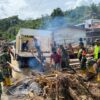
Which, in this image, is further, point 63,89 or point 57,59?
point 57,59

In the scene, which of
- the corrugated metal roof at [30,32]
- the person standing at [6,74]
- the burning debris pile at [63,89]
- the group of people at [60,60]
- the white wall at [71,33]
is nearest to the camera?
the burning debris pile at [63,89]

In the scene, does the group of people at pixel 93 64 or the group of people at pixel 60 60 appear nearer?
the group of people at pixel 93 64

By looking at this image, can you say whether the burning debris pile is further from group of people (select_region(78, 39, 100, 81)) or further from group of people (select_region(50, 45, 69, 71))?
group of people (select_region(50, 45, 69, 71))

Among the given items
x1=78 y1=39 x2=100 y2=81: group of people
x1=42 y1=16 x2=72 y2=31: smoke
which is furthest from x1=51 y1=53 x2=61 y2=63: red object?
x1=42 y1=16 x2=72 y2=31: smoke

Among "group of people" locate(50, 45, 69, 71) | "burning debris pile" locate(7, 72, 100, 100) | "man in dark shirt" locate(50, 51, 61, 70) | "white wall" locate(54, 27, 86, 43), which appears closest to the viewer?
"burning debris pile" locate(7, 72, 100, 100)

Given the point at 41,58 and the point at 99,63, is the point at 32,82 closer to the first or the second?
the point at 99,63

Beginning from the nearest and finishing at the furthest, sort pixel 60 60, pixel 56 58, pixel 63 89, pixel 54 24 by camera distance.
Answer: pixel 63 89, pixel 60 60, pixel 56 58, pixel 54 24

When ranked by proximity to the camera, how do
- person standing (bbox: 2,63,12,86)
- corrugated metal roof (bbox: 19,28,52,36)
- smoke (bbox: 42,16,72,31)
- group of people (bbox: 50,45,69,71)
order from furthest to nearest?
smoke (bbox: 42,16,72,31)
corrugated metal roof (bbox: 19,28,52,36)
group of people (bbox: 50,45,69,71)
person standing (bbox: 2,63,12,86)

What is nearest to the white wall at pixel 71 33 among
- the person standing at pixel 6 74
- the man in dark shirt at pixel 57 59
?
the man in dark shirt at pixel 57 59

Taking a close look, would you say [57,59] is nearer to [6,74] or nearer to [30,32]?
[6,74]

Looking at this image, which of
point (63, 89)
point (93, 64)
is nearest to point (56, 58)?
point (93, 64)

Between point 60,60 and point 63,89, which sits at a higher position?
point 60,60

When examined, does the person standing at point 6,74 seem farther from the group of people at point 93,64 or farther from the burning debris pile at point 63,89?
the group of people at point 93,64

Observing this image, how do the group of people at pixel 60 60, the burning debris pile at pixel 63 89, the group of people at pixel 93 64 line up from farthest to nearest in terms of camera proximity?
the group of people at pixel 60 60, the group of people at pixel 93 64, the burning debris pile at pixel 63 89
